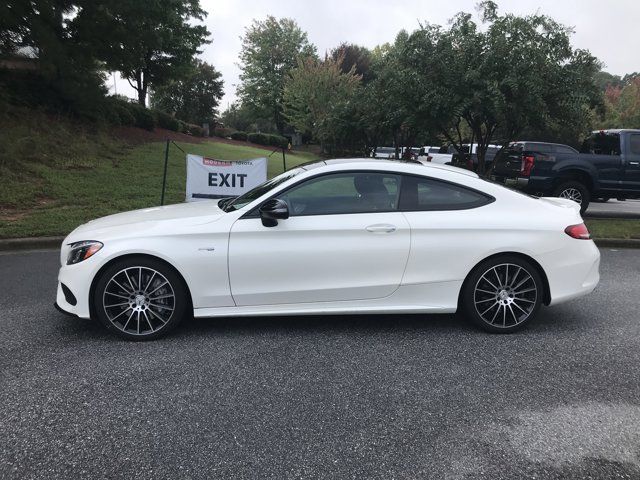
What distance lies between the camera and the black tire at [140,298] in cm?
395

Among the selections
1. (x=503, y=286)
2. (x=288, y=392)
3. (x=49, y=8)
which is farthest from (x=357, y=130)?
(x=288, y=392)

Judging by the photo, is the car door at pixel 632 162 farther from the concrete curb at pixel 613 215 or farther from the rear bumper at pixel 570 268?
the rear bumper at pixel 570 268

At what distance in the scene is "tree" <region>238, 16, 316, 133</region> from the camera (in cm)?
5744

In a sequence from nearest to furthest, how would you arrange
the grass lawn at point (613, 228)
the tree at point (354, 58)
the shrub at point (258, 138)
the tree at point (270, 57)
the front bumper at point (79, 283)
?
the front bumper at point (79, 283) < the grass lawn at point (613, 228) < the shrub at point (258, 138) < the tree at point (354, 58) < the tree at point (270, 57)

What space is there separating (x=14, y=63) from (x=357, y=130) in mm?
11764

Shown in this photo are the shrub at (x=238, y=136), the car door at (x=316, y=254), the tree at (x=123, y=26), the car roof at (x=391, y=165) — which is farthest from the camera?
the shrub at (x=238, y=136)

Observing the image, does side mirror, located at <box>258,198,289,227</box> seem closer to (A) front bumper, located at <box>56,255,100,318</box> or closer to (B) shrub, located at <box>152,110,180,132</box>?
(A) front bumper, located at <box>56,255,100,318</box>

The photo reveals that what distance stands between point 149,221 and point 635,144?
11.0 m

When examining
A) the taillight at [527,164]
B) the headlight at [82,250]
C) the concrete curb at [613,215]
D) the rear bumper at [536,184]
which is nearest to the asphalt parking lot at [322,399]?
the headlight at [82,250]

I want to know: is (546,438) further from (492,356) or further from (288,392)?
(288,392)

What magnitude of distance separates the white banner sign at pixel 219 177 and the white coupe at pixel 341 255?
391 cm

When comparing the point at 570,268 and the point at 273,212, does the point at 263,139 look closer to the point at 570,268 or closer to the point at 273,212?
the point at 273,212

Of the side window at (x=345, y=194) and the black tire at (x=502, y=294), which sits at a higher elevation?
the side window at (x=345, y=194)

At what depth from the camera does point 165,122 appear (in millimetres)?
26312
